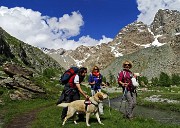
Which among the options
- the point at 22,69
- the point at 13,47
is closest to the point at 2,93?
the point at 22,69

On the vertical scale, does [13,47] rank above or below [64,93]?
above

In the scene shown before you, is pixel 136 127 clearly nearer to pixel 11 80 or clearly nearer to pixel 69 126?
pixel 69 126

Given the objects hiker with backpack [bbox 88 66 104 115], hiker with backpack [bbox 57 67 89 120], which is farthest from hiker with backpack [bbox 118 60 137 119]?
hiker with backpack [bbox 88 66 104 115]

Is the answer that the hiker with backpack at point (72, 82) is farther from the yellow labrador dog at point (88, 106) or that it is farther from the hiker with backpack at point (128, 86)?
the hiker with backpack at point (128, 86)

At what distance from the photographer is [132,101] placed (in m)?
21.4

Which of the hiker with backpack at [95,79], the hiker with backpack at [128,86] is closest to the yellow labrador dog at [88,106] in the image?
the hiker with backpack at [128,86]

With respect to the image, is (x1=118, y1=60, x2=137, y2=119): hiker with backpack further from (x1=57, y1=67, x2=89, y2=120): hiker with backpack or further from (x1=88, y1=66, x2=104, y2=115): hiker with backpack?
(x1=88, y1=66, x2=104, y2=115): hiker with backpack

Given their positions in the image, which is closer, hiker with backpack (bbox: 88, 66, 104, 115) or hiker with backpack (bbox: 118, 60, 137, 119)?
hiker with backpack (bbox: 118, 60, 137, 119)

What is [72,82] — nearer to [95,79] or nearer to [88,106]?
[88,106]

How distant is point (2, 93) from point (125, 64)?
98.3ft

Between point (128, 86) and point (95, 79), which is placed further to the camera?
point (95, 79)

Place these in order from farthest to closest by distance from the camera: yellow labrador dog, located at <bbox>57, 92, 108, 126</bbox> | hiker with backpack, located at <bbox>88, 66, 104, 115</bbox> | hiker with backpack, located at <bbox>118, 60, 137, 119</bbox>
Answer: hiker with backpack, located at <bbox>88, 66, 104, 115</bbox> → hiker with backpack, located at <bbox>118, 60, 137, 119</bbox> → yellow labrador dog, located at <bbox>57, 92, 108, 126</bbox>

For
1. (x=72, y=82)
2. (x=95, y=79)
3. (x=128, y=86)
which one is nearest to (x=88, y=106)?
(x=72, y=82)

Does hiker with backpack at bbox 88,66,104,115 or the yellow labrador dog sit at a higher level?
hiker with backpack at bbox 88,66,104,115
